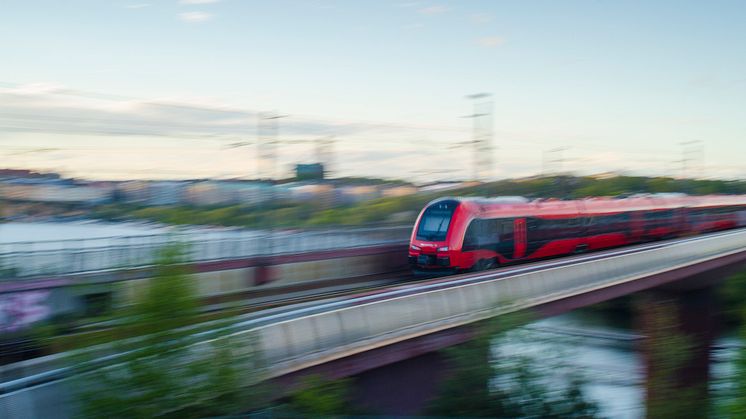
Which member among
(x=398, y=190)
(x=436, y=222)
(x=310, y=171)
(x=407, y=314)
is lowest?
(x=407, y=314)

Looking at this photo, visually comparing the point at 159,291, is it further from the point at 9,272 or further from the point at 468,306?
the point at 9,272

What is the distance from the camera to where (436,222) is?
25656 mm

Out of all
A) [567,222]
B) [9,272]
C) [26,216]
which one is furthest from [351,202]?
[26,216]

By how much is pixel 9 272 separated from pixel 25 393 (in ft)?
39.5

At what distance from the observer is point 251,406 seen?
8.77 metres

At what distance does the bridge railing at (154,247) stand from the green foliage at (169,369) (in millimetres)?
521

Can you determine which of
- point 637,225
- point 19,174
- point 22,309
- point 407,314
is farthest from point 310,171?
point 407,314

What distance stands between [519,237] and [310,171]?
435 inches

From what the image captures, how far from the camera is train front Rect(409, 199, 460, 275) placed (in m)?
25.0

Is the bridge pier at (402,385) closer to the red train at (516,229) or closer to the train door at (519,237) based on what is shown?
the red train at (516,229)

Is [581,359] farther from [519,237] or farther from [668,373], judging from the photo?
[519,237]

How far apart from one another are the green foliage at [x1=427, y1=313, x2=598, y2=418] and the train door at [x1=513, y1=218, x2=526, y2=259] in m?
13.9

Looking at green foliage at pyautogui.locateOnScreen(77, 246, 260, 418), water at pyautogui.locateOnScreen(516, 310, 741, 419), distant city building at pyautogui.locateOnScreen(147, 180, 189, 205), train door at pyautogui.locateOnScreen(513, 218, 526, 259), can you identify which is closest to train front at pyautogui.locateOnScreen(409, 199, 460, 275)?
train door at pyautogui.locateOnScreen(513, 218, 526, 259)

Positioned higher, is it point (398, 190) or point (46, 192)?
point (46, 192)
